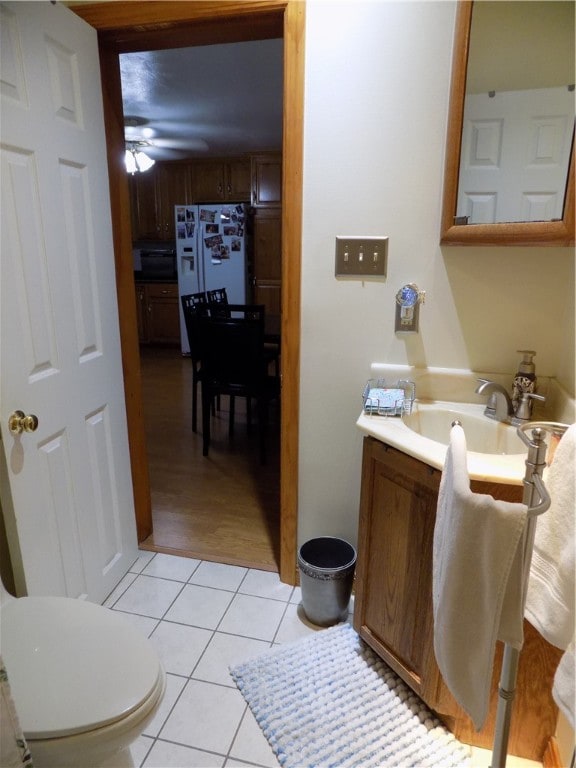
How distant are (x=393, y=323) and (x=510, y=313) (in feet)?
1.19

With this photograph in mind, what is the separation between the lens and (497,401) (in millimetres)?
1438

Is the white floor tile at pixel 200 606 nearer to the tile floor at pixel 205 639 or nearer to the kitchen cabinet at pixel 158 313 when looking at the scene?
the tile floor at pixel 205 639

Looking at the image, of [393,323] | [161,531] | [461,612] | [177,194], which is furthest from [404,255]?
[177,194]

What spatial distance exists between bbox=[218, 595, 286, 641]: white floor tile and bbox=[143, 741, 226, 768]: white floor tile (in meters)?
0.41

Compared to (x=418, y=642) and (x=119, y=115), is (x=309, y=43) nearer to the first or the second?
(x=119, y=115)

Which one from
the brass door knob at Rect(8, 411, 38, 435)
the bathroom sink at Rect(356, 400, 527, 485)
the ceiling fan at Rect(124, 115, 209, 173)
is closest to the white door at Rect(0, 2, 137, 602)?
the brass door knob at Rect(8, 411, 38, 435)

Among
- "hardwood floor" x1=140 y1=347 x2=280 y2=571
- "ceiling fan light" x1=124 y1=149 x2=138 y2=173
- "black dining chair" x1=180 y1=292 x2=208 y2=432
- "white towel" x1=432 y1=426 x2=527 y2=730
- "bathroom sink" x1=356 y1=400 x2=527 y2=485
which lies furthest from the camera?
"ceiling fan light" x1=124 y1=149 x2=138 y2=173

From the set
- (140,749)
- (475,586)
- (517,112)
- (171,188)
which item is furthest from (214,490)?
(171,188)

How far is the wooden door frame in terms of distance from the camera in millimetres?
1468

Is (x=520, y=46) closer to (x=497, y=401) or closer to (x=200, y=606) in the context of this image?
(x=497, y=401)

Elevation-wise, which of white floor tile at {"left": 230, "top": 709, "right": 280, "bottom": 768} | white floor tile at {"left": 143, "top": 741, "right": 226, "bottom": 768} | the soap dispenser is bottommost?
white floor tile at {"left": 143, "top": 741, "right": 226, "bottom": 768}

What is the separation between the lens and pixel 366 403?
1.47 m

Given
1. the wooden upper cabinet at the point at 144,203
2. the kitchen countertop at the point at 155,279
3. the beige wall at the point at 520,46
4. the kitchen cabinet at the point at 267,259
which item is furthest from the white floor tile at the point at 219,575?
the wooden upper cabinet at the point at 144,203

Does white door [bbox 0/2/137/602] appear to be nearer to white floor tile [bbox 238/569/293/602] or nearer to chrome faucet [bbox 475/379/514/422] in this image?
white floor tile [bbox 238/569/293/602]
